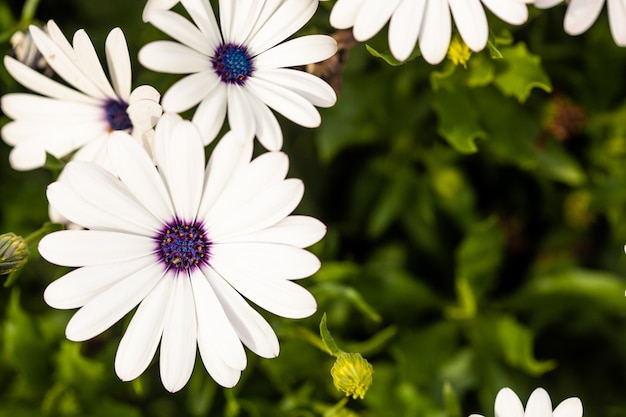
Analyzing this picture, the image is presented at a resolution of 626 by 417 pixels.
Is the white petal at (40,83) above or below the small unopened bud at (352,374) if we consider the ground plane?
above

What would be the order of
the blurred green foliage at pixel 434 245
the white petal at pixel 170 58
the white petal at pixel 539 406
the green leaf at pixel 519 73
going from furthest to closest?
the blurred green foliage at pixel 434 245 → the green leaf at pixel 519 73 → the white petal at pixel 539 406 → the white petal at pixel 170 58

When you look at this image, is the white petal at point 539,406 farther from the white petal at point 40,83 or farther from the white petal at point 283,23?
the white petal at point 40,83

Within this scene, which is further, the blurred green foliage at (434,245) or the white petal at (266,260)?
the blurred green foliage at (434,245)

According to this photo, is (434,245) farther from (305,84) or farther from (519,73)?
(305,84)

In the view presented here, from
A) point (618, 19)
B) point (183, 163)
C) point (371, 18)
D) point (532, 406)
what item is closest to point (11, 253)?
point (183, 163)

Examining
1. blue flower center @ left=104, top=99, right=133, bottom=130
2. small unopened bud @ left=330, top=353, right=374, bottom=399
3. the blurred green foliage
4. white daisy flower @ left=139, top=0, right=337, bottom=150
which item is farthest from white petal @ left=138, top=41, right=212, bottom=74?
small unopened bud @ left=330, top=353, right=374, bottom=399

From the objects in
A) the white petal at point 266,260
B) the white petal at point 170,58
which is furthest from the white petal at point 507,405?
the white petal at point 170,58

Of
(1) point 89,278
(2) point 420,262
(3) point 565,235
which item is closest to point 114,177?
(1) point 89,278
